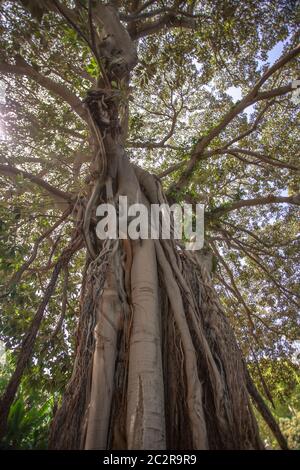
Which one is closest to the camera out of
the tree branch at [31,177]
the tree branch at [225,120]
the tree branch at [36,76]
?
the tree branch at [31,177]

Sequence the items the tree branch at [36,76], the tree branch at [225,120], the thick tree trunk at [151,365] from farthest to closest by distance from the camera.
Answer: the tree branch at [225,120], the tree branch at [36,76], the thick tree trunk at [151,365]

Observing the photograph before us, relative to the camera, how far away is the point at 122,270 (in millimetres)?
2342

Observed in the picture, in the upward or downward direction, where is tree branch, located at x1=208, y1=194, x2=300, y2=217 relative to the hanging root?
upward

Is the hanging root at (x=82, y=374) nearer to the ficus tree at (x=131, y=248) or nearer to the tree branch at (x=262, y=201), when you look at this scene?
the ficus tree at (x=131, y=248)

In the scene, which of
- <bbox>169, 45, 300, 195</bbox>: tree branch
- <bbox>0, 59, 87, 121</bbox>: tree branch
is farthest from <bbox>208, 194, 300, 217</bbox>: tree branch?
<bbox>0, 59, 87, 121</bbox>: tree branch

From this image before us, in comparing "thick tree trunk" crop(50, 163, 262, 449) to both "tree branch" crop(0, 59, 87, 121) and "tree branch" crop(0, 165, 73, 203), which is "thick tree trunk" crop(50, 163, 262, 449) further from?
"tree branch" crop(0, 59, 87, 121)

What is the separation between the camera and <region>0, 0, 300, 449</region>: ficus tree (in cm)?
170

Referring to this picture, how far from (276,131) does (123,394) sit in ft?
16.2

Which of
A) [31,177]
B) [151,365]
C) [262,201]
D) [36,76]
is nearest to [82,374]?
[151,365]

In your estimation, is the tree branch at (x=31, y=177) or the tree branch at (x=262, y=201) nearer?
the tree branch at (x=31, y=177)

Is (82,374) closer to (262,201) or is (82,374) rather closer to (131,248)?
(131,248)

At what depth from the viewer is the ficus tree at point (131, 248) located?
170cm

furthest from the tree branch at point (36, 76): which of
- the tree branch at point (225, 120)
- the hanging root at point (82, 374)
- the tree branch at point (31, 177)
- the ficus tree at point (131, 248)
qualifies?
the hanging root at point (82, 374)
